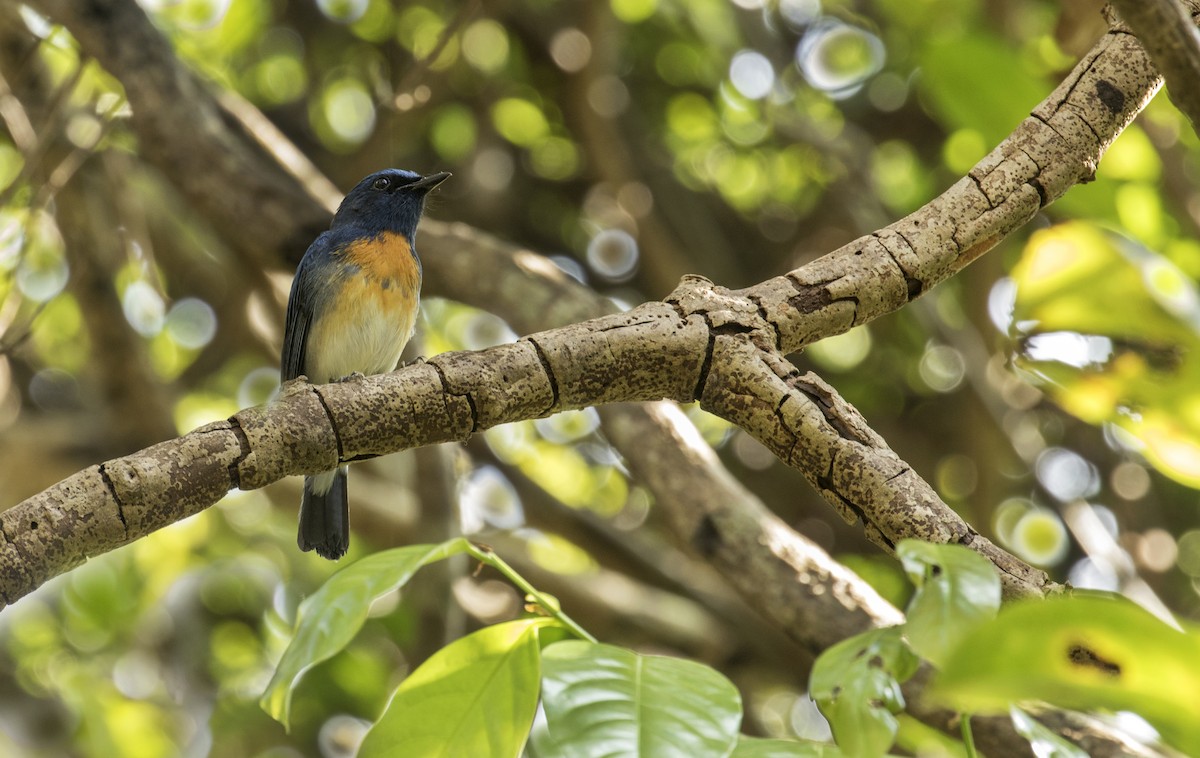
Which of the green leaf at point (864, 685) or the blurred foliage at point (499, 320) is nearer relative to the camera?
the green leaf at point (864, 685)

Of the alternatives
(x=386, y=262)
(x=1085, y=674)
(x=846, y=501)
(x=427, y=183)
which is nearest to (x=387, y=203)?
(x=427, y=183)

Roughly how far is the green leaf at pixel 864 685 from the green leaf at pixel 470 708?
53cm

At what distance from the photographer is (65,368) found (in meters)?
6.57

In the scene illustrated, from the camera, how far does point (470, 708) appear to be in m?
1.81

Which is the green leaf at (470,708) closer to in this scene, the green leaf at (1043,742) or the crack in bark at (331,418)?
the crack in bark at (331,418)

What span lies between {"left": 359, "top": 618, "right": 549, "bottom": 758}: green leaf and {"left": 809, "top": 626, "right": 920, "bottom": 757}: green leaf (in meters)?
0.53

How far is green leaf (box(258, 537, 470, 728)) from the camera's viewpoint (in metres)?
1.68

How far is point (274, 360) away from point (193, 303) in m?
0.95

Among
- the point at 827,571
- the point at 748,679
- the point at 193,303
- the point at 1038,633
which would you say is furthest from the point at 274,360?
the point at 1038,633

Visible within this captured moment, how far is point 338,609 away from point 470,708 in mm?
274

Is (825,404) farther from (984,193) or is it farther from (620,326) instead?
(984,193)

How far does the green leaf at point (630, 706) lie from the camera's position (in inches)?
59.3

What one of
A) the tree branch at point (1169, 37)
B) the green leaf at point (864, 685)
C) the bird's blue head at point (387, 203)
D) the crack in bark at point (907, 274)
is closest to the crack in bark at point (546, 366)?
the crack in bark at point (907, 274)

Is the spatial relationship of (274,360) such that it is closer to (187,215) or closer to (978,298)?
(187,215)
